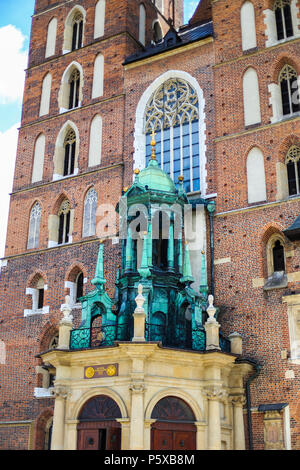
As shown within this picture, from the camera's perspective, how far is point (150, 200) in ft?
61.8

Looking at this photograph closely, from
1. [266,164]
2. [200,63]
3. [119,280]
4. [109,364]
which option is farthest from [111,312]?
[200,63]

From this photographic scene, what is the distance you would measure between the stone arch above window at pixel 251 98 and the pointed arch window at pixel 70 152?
7.53 m

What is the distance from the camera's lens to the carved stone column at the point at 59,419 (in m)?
16.0

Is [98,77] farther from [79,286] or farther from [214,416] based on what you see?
[214,416]

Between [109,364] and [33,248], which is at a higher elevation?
[33,248]

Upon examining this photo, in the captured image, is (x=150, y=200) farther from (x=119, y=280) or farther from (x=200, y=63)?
(x=200, y=63)

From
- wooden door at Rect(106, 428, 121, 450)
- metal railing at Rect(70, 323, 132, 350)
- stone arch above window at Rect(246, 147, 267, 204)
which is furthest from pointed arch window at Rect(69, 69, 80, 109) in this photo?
wooden door at Rect(106, 428, 121, 450)

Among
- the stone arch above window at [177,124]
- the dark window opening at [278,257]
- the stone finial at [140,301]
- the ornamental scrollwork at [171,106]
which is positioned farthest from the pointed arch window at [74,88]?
the stone finial at [140,301]

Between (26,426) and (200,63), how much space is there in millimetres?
14347

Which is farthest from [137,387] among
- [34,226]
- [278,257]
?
[34,226]

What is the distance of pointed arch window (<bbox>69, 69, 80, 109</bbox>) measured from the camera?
26.4 meters

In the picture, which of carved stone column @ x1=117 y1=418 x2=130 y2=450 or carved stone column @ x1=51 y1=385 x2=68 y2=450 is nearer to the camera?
carved stone column @ x1=117 y1=418 x2=130 y2=450

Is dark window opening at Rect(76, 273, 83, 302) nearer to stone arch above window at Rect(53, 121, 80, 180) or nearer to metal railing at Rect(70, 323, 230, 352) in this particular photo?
stone arch above window at Rect(53, 121, 80, 180)

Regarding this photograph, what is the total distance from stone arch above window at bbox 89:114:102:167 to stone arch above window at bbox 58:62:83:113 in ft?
5.44
